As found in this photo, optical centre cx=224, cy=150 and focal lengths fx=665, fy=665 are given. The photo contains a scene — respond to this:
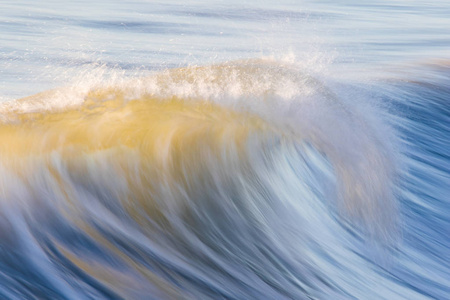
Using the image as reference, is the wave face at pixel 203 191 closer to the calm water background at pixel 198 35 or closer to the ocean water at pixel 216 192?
the ocean water at pixel 216 192

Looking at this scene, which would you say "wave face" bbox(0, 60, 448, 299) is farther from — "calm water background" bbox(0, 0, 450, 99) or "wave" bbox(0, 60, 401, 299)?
"calm water background" bbox(0, 0, 450, 99)

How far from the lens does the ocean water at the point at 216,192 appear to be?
3160 mm

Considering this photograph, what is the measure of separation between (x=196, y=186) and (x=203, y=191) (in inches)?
2.1

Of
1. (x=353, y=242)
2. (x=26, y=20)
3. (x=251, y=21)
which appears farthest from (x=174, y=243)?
(x=251, y=21)

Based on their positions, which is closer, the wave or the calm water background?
the wave

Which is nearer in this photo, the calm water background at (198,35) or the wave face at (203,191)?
the wave face at (203,191)

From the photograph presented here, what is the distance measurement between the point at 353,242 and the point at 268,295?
3.52 ft

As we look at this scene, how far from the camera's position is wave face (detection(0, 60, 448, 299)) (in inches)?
123

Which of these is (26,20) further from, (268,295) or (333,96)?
(268,295)

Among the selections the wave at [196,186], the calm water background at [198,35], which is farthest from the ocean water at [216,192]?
the calm water background at [198,35]

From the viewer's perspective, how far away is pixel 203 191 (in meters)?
3.93

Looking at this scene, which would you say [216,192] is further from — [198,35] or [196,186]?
[198,35]

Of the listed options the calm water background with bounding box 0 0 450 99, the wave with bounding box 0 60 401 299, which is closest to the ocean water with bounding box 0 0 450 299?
the wave with bounding box 0 60 401 299

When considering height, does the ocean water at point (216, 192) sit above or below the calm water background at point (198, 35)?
below
